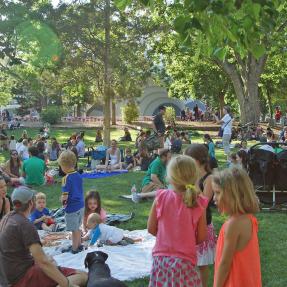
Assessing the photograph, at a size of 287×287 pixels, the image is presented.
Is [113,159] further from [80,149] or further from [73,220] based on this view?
[73,220]

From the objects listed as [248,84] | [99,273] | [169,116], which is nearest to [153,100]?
[169,116]

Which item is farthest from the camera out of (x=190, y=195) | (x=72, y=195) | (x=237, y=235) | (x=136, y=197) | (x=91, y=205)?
(x=136, y=197)

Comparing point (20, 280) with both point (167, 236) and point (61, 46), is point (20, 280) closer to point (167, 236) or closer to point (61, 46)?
point (167, 236)

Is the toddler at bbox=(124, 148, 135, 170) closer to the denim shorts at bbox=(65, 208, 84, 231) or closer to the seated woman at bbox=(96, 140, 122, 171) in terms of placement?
the seated woman at bbox=(96, 140, 122, 171)

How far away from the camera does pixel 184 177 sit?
3.92 meters

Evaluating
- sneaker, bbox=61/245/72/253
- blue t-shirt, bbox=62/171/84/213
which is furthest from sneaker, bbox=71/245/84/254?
blue t-shirt, bbox=62/171/84/213

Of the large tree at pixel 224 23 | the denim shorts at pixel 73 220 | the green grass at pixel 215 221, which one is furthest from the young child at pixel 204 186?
the denim shorts at pixel 73 220

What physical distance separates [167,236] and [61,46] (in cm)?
2234

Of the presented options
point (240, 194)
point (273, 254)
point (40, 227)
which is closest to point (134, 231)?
point (40, 227)

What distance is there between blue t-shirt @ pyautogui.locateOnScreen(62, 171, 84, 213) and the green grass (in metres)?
1.58

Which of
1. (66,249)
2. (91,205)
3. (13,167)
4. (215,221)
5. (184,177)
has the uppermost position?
(184,177)

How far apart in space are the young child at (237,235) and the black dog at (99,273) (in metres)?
1.33

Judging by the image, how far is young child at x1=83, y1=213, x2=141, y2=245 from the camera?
297 inches

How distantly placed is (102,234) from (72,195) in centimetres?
88
